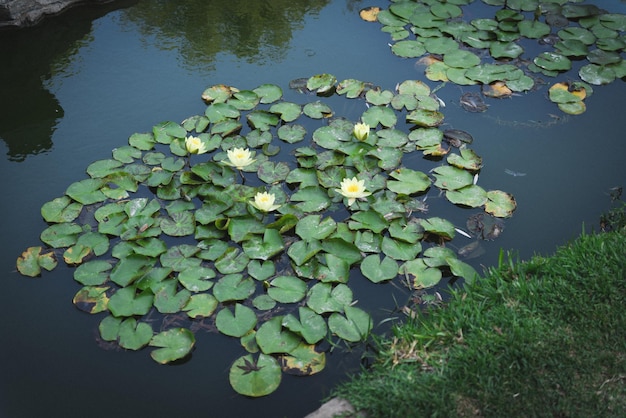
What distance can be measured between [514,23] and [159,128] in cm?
250

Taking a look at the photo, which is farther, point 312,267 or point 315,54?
point 315,54

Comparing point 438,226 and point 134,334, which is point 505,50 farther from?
point 134,334

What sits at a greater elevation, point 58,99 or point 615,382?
point 58,99

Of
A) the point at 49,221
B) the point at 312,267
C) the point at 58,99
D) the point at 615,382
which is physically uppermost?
the point at 58,99

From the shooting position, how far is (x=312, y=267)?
8.46ft

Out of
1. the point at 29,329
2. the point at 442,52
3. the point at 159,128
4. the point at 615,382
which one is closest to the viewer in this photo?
the point at 615,382

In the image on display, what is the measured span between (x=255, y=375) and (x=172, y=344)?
362 mm

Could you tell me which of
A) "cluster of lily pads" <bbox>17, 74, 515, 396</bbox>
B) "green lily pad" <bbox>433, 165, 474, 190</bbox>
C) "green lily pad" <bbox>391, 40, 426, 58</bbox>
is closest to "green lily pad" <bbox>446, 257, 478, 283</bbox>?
"cluster of lily pads" <bbox>17, 74, 515, 396</bbox>

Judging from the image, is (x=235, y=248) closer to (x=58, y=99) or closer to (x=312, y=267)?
(x=312, y=267)

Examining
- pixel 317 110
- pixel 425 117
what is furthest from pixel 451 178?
pixel 317 110

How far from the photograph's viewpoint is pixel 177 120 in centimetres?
342

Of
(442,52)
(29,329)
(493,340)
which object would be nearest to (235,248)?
(29,329)

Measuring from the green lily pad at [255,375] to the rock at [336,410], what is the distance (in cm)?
22

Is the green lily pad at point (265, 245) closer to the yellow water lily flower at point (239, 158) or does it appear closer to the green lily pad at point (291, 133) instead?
the yellow water lily flower at point (239, 158)
